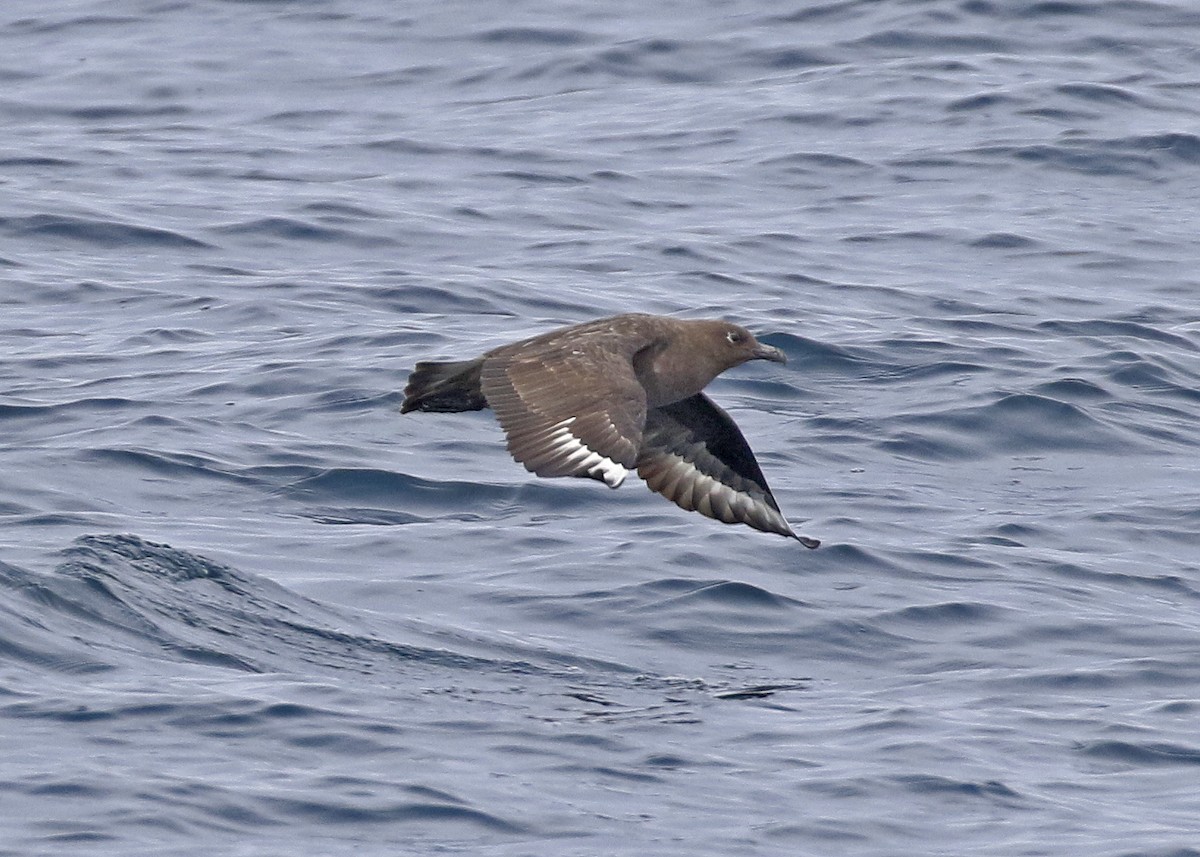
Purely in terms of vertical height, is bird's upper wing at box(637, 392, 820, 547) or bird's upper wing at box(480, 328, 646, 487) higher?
bird's upper wing at box(480, 328, 646, 487)

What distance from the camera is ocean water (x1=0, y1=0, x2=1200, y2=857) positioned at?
270 inches

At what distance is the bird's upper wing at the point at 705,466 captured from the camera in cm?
871

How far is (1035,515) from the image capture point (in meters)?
9.83

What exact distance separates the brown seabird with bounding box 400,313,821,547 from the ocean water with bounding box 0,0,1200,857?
43 cm

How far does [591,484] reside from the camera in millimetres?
9961

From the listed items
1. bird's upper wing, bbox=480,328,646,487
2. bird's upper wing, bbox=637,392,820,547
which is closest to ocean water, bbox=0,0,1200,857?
bird's upper wing, bbox=637,392,820,547

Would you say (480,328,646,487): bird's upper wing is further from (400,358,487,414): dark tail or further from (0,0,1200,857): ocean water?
(0,0,1200,857): ocean water

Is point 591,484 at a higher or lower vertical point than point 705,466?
lower

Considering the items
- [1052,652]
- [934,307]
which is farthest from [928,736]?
[934,307]

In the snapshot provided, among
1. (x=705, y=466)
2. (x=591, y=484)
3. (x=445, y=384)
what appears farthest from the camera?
(x=591, y=484)

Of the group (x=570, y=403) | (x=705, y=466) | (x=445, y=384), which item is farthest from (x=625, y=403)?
(x=705, y=466)

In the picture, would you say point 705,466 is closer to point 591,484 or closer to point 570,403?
point 591,484

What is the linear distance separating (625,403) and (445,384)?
30.4 inches

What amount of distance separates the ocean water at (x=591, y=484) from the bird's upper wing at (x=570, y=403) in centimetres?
92
